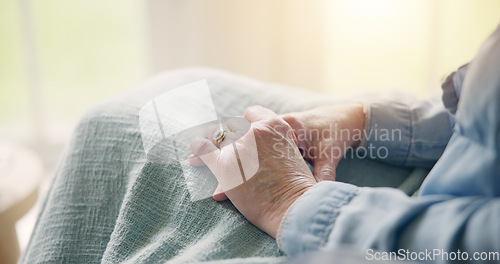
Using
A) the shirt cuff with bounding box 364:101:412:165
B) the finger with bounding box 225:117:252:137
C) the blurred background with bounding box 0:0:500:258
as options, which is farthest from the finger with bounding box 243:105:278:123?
the blurred background with bounding box 0:0:500:258

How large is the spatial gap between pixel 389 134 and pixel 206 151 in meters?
0.24

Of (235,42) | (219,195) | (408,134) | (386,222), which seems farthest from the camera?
(235,42)

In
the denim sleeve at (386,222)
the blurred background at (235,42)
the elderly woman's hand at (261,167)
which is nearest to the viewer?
the denim sleeve at (386,222)

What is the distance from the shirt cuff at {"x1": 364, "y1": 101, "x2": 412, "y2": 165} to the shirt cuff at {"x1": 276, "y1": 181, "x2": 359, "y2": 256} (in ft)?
0.58

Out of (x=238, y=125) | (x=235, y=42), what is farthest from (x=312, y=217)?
(x=235, y=42)

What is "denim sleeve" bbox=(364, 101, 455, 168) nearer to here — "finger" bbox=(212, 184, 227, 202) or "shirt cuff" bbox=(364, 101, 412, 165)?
"shirt cuff" bbox=(364, 101, 412, 165)

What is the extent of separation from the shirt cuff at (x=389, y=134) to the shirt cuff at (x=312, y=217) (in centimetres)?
18

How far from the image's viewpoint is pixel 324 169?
54cm

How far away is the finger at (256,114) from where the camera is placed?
561 mm

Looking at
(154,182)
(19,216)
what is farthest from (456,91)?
(19,216)

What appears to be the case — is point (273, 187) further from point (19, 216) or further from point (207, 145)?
point (19, 216)

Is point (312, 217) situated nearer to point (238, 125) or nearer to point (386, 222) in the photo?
point (386, 222)

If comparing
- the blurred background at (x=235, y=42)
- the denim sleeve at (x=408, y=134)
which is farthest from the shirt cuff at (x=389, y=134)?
the blurred background at (x=235, y=42)

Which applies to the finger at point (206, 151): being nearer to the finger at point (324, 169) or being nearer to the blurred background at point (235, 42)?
the finger at point (324, 169)
